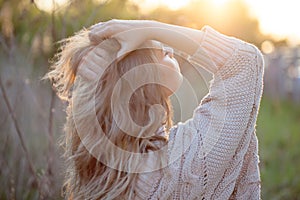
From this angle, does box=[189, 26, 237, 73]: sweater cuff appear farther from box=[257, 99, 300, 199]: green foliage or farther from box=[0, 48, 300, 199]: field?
box=[257, 99, 300, 199]: green foliage

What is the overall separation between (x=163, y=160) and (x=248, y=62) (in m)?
0.43

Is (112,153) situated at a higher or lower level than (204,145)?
lower

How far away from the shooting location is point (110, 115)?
6.68 ft

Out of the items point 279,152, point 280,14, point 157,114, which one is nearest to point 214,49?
point 157,114

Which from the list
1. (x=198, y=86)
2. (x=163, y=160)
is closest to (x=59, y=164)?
(x=163, y=160)

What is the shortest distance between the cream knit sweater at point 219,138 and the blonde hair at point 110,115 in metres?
0.07

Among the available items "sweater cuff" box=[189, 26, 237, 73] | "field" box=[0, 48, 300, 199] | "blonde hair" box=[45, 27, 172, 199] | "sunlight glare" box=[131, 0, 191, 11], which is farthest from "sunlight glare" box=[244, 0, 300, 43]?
"blonde hair" box=[45, 27, 172, 199]

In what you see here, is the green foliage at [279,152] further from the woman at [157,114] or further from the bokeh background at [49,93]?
the woman at [157,114]

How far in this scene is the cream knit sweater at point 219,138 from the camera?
198 centimetres

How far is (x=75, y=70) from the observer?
81.1 inches

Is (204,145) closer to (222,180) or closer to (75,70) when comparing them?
(222,180)

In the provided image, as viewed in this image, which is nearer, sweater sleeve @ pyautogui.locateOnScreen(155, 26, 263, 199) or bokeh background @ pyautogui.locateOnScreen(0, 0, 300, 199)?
sweater sleeve @ pyautogui.locateOnScreen(155, 26, 263, 199)

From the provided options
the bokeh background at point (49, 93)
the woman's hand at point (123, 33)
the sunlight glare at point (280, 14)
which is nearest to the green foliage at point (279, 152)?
the bokeh background at point (49, 93)

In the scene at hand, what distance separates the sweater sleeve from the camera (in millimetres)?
1981
